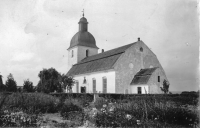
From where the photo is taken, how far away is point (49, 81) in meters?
35.8

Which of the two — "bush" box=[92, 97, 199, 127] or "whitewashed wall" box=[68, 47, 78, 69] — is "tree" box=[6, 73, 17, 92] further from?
"whitewashed wall" box=[68, 47, 78, 69]

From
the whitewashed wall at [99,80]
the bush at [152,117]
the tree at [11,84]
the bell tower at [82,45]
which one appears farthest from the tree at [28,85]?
the bush at [152,117]

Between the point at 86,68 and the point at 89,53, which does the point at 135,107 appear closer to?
the point at 86,68

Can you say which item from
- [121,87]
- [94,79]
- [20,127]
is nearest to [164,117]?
[20,127]

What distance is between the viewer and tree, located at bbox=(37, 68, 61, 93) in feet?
113

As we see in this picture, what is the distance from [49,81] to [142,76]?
17.1m

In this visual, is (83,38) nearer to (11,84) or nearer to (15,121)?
(11,84)

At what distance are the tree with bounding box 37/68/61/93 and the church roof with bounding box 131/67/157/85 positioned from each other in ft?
44.0

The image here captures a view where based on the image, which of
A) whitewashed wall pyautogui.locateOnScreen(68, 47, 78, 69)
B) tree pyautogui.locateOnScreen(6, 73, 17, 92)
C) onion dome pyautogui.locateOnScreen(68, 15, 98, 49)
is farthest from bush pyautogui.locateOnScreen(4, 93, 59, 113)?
whitewashed wall pyautogui.locateOnScreen(68, 47, 78, 69)

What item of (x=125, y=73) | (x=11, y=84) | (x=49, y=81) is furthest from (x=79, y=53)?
(x=11, y=84)

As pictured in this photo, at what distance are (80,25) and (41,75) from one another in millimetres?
13533

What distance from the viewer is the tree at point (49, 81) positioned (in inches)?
1353

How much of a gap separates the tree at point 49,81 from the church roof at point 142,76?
13.4m

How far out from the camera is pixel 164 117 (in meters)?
7.48
